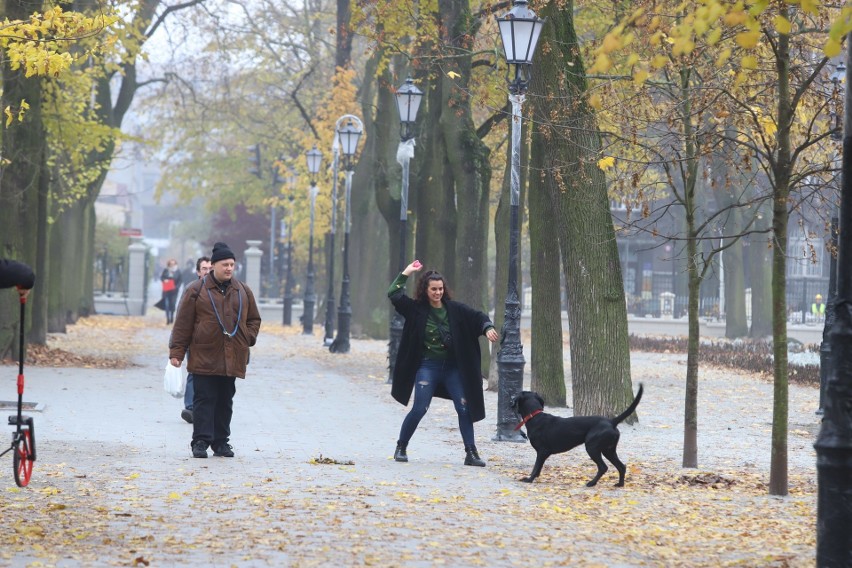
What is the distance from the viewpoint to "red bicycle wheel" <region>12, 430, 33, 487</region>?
936cm

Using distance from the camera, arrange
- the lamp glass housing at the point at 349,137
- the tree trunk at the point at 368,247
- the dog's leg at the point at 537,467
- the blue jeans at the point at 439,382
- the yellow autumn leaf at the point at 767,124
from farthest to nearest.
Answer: the tree trunk at the point at 368,247 < the lamp glass housing at the point at 349,137 < the yellow autumn leaf at the point at 767,124 < the blue jeans at the point at 439,382 < the dog's leg at the point at 537,467

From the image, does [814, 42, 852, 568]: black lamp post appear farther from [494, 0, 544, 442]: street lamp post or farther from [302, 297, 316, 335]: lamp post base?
[302, 297, 316, 335]: lamp post base

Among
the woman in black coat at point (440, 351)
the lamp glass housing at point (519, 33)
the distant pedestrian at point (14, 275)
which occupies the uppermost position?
the lamp glass housing at point (519, 33)

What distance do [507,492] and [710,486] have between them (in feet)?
6.15

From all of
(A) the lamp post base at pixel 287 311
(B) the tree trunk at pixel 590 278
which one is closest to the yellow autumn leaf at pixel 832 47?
(B) the tree trunk at pixel 590 278

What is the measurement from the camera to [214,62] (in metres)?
46.4

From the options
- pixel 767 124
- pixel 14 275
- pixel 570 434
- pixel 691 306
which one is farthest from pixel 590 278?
pixel 14 275

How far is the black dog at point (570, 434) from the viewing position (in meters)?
11.0

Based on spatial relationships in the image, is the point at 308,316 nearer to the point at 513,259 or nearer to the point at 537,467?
the point at 513,259

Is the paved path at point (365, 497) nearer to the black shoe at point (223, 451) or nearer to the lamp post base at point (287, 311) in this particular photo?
the black shoe at point (223, 451)

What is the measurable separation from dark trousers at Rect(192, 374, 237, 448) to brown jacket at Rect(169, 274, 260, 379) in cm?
15

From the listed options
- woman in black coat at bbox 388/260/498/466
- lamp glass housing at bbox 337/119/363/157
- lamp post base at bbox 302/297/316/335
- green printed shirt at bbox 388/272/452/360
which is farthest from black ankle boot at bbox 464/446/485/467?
lamp post base at bbox 302/297/316/335

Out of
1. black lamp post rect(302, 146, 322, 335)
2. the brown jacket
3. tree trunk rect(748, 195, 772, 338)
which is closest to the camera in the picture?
the brown jacket

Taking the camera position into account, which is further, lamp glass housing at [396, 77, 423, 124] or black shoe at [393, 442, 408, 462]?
lamp glass housing at [396, 77, 423, 124]
